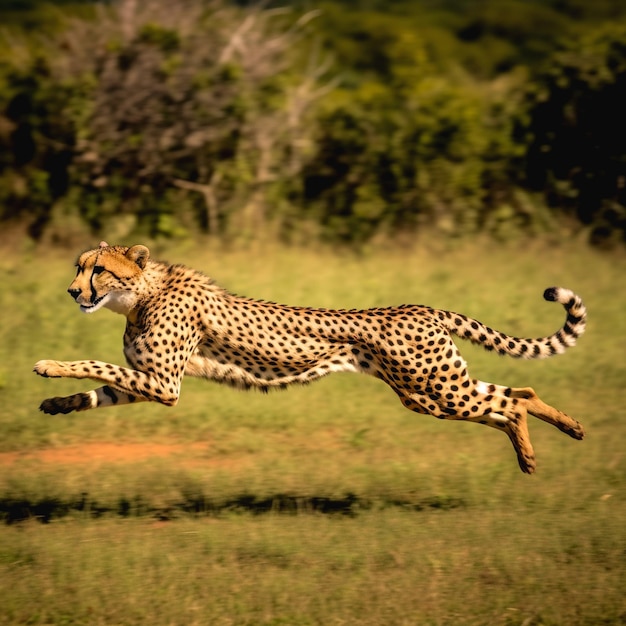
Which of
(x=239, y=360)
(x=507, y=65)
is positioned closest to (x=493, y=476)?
(x=239, y=360)

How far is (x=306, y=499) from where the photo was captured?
657 cm

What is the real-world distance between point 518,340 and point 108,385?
200 cm

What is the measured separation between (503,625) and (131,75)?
8564mm

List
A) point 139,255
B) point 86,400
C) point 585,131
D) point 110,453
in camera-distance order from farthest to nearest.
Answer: point 585,131, point 110,453, point 139,255, point 86,400

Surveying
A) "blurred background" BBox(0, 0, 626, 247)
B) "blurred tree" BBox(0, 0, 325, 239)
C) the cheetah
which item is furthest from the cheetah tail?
"blurred tree" BBox(0, 0, 325, 239)

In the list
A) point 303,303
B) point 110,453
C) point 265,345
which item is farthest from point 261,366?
point 303,303

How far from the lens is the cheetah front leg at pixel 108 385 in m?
5.77

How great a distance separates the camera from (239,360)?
241 inches

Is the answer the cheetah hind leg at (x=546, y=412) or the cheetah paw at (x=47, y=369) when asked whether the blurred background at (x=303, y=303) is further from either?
the cheetah paw at (x=47, y=369)

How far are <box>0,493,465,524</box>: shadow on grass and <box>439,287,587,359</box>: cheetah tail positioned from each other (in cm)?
86

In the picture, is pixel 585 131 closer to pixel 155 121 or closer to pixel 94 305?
pixel 155 121

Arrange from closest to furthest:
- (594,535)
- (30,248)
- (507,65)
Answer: (594,535)
(30,248)
(507,65)

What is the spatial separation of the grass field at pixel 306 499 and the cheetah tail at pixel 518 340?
80 cm

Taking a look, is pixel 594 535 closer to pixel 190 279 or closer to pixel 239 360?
pixel 239 360
